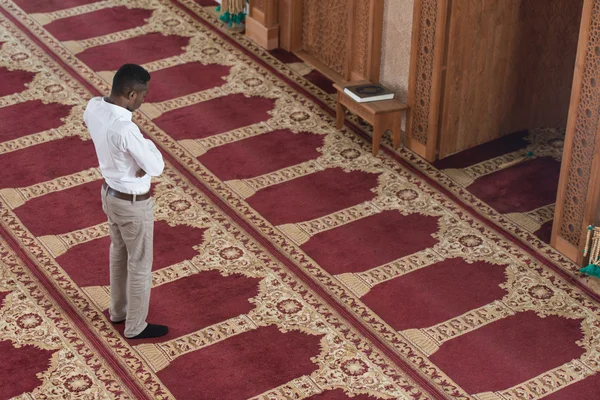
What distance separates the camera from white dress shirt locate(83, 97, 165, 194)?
4.77m

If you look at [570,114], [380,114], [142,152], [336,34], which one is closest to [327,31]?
[336,34]

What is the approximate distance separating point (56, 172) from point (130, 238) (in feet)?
6.85

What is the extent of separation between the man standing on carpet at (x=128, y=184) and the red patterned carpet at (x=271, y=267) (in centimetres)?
26

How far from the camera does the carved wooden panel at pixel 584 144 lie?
5695 mm

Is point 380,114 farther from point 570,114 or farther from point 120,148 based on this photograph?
point 120,148

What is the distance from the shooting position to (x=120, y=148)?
478 centimetres

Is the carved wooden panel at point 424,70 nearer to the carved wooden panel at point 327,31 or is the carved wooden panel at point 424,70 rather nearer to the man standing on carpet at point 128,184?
the carved wooden panel at point 327,31

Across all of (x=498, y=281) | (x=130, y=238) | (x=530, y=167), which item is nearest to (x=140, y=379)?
(x=130, y=238)

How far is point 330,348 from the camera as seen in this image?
544cm

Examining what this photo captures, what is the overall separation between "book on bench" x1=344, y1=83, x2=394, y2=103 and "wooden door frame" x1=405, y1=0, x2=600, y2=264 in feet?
0.61

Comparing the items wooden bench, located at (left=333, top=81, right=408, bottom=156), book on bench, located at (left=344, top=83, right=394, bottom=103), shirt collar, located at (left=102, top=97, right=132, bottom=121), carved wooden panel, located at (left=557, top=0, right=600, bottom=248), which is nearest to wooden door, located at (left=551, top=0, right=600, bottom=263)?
carved wooden panel, located at (left=557, top=0, right=600, bottom=248)

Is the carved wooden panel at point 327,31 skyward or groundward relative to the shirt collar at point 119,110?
groundward

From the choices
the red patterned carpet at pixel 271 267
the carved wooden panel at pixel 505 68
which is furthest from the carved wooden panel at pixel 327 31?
the carved wooden panel at pixel 505 68

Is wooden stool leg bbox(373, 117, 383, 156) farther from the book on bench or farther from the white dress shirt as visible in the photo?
the white dress shirt
